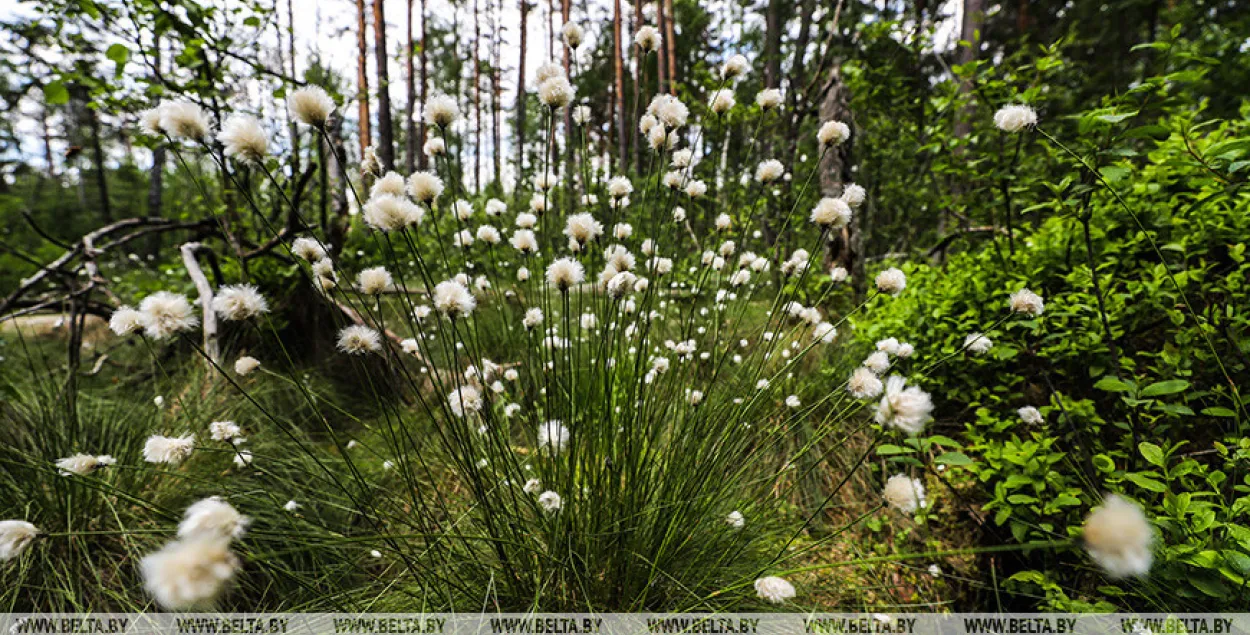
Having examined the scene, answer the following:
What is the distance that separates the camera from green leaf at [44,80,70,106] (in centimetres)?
144

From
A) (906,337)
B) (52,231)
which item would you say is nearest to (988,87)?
(906,337)

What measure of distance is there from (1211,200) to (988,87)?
2.70 feet

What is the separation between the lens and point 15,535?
0.67 metres

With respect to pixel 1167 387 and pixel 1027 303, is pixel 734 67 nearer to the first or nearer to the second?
pixel 1027 303

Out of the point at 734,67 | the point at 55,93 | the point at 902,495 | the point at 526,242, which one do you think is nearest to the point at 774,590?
the point at 902,495

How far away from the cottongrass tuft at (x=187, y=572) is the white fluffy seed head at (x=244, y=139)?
703mm

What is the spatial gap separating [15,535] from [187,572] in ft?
1.57

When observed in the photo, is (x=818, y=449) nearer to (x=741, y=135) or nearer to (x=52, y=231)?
(x=741, y=135)

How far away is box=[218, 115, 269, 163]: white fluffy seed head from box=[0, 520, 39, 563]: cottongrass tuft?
0.65 meters

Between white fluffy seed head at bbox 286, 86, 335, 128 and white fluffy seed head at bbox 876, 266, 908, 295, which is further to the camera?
white fluffy seed head at bbox 876, 266, 908, 295

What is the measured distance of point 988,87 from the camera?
1.90 meters

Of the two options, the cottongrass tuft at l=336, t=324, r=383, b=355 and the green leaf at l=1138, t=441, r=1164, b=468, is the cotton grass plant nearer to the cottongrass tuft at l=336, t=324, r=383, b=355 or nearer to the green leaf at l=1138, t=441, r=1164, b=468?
the cottongrass tuft at l=336, t=324, r=383, b=355

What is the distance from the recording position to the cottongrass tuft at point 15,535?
0.65 meters

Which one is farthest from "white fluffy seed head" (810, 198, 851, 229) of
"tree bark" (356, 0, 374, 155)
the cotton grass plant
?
"tree bark" (356, 0, 374, 155)
